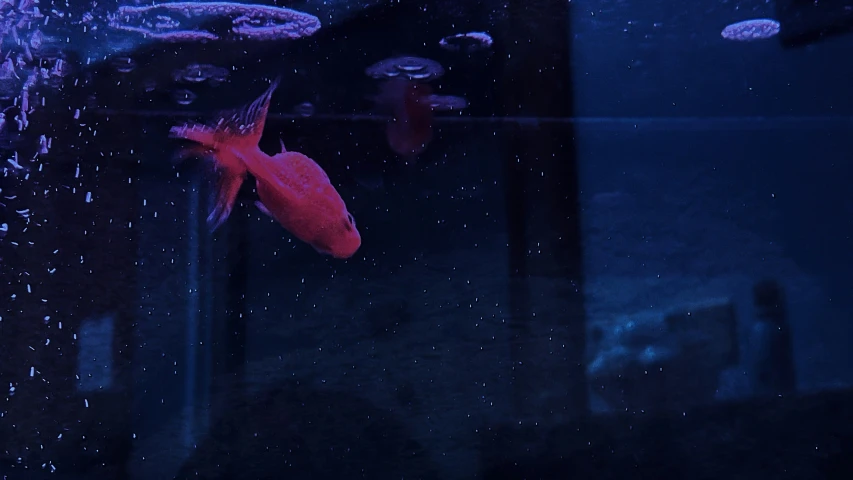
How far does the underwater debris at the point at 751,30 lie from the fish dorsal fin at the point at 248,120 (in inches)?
87.6

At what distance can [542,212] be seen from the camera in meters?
2.30

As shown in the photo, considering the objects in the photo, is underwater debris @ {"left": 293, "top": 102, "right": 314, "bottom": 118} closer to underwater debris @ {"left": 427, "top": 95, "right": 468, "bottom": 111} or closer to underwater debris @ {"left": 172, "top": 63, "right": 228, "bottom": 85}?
underwater debris @ {"left": 172, "top": 63, "right": 228, "bottom": 85}

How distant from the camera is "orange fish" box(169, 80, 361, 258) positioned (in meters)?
2.11

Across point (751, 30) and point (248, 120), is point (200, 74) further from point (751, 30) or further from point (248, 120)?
point (751, 30)

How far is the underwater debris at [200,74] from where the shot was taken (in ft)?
7.40

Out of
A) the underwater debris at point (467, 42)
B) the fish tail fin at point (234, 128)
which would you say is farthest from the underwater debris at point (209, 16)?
the underwater debris at point (467, 42)

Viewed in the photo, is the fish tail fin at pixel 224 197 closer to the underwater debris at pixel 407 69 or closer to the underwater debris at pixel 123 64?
the underwater debris at pixel 123 64

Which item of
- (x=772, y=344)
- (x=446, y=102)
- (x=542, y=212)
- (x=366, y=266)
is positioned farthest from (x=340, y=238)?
(x=772, y=344)

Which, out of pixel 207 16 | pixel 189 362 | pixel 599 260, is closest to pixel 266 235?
pixel 189 362

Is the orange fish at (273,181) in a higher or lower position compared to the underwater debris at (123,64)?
lower

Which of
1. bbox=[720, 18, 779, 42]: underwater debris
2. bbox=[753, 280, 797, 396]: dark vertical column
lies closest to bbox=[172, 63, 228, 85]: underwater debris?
bbox=[720, 18, 779, 42]: underwater debris

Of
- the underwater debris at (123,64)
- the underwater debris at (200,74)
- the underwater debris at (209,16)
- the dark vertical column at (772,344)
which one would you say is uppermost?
the underwater debris at (209,16)

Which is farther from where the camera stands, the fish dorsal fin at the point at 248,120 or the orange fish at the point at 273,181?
the fish dorsal fin at the point at 248,120

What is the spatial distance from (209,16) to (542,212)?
1.74 metres
